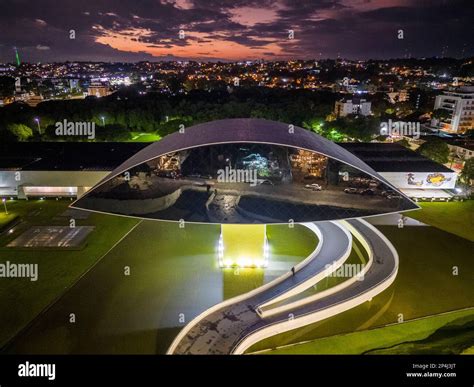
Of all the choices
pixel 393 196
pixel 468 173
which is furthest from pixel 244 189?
pixel 468 173

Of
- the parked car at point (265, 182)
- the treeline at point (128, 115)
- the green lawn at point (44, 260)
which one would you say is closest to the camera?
the green lawn at point (44, 260)

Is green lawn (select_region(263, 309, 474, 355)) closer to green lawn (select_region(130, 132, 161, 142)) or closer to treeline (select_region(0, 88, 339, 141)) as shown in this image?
treeline (select_region(0, 88, 339, 141))

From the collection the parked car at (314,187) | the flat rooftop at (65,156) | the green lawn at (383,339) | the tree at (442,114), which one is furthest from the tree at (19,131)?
the tree at (442,114)

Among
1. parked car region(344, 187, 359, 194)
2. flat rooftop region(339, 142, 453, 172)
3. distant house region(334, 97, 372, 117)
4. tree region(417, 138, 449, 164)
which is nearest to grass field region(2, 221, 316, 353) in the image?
parked car region(344, 187, 359, 194)

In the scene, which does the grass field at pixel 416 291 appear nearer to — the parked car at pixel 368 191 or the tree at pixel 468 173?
the parked car at pixel 368 191

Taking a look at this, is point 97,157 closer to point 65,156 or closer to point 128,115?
point 65,156
